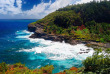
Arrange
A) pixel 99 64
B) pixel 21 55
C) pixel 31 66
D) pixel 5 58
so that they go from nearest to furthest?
1. pixel 99 64
2. pixel 31 66
3. pixel 5 58
4. pixel 21 55

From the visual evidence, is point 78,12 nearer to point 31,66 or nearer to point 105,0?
point 105,0

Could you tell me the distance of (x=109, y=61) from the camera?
2161 centimetres

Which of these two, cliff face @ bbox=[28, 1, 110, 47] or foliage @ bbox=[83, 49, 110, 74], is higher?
cliff face @ bbox=[28, 1, 110, 47]

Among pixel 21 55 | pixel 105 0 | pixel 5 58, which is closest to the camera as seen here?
pixel 5 58

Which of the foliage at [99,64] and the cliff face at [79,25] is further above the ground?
the cliff face at [79,25]

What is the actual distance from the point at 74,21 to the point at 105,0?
48.9m

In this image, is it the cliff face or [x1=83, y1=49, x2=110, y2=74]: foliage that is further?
the cliff face

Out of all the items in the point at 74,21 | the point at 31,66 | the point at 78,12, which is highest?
the point at 78,12

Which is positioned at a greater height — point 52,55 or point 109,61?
point 109,61

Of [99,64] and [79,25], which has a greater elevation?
[79,25]

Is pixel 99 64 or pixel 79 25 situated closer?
pixel 99 64

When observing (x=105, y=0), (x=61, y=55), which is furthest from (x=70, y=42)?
(x=105, y=0)

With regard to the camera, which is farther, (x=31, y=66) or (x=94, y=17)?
(x=94, y=17)

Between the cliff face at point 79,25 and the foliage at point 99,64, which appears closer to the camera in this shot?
the foliage at point 99,64
